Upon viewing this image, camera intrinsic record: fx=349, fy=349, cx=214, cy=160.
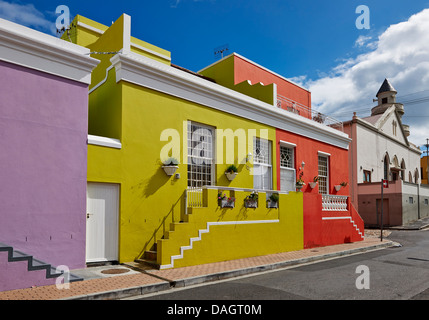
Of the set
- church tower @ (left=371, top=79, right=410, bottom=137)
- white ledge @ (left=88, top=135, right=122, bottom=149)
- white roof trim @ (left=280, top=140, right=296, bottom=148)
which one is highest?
church tower @ (left=371, top=79, right=410, bottom=137)

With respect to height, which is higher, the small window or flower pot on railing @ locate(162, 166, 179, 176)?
the small window

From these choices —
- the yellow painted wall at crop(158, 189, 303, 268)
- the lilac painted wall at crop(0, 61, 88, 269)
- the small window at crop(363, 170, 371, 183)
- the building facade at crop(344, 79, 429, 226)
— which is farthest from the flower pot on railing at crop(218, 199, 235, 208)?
the small window at crop(363, 170, 371, 183)

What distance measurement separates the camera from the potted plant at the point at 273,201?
40.7 ft

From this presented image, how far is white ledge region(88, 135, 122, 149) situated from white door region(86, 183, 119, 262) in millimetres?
1028

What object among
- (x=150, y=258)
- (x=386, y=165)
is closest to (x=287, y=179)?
(x=150, y=258)

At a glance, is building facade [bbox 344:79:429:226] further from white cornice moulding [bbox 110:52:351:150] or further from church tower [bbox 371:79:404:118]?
white cornice moulding [bbox 110:52:351:150]

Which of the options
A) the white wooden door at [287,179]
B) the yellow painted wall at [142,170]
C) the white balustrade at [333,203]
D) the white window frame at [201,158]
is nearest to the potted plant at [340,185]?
the white balustrade at [333,203]

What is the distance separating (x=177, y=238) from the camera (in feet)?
30.2

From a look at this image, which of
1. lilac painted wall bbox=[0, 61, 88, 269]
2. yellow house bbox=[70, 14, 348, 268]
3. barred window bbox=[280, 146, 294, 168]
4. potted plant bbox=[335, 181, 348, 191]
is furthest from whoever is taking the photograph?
potted plant bbox=[335, 181, 348, 191]

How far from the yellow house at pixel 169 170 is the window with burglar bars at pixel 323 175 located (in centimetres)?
433

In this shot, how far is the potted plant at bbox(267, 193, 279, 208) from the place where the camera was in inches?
488
